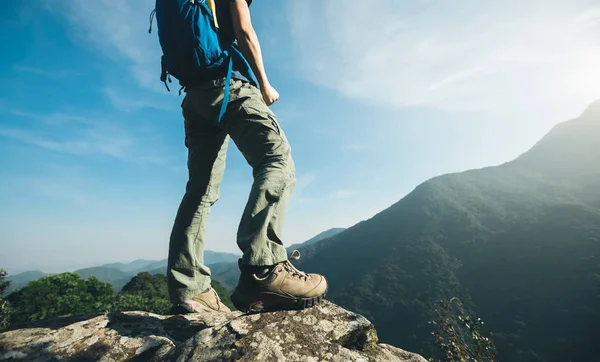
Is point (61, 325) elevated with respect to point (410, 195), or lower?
lower

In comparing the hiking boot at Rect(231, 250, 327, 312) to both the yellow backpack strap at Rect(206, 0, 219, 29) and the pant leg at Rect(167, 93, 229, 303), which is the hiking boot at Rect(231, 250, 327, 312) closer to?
the pant leg at Rect(167, 93, 229, 303)

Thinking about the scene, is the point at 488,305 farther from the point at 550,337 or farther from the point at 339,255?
the point at 339,255

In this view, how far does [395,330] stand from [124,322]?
283 feet

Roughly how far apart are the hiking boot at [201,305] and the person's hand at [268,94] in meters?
1.91

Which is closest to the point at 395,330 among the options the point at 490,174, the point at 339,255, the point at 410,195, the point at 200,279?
the point at 339,255

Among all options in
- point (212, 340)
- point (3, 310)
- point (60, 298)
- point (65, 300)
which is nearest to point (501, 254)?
point (65, 300)

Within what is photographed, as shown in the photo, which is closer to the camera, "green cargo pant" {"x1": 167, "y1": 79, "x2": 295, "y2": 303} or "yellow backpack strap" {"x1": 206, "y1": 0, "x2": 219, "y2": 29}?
"green cargo pant" {"x1": 167, "y1": 79, "x2": 295, "y2": 303}

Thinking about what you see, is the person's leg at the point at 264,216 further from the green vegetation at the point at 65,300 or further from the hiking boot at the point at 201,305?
the green vegetation at the point at 65,300

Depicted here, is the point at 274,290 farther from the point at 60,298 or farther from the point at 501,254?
the point at 501,254

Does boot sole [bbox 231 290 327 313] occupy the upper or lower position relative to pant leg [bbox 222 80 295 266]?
lower

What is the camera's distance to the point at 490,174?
135875mm

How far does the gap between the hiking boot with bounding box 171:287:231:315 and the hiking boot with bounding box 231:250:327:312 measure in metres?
0.82

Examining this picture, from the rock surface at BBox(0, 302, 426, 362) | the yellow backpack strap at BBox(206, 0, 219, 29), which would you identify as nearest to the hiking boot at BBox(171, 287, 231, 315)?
the rock surface at BBox(0, 302, 426, 362)

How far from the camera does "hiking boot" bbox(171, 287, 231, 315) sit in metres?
2.59
